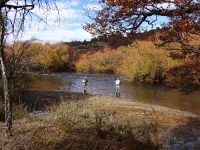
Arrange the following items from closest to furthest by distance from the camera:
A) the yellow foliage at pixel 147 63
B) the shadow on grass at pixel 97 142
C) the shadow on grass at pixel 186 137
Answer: the shadow on grass at pixel 97 142, the shadow on grass at pixel 186 137, the yellow foliage at pixel 147 63

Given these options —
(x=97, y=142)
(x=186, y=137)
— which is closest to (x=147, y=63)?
(x=186, y=137)

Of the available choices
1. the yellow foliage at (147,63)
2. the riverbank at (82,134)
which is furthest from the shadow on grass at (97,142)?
the yellow foliage at (147,63)

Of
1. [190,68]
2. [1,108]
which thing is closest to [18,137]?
[1,108]

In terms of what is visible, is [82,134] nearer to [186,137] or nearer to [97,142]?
[97,142]

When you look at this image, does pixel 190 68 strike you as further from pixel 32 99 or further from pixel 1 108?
pixel 32 99

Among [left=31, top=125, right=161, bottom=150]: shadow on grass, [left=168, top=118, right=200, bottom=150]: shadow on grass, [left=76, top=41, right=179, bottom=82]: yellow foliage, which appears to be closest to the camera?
[left=31, top=125, right=161, bottom=150]: shadow on grass

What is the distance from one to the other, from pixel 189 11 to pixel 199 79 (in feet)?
20.5

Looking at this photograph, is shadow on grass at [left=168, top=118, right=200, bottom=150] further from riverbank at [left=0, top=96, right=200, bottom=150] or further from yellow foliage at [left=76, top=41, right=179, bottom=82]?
yellow foliage at [left=76, top=41, right=179, bottom=82]

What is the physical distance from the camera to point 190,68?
56.5ft

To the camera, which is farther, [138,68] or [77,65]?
[77,65]

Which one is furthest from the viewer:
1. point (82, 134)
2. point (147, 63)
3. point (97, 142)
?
point (147, 63)

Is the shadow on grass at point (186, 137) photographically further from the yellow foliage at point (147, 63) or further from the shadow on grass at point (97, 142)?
the yellow foliage at point (147, 63)

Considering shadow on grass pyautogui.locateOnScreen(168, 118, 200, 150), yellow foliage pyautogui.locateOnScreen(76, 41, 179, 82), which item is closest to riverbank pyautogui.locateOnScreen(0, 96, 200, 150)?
shadow on grass pyautogui.locateOnScreen(168, 118, 200, 150)

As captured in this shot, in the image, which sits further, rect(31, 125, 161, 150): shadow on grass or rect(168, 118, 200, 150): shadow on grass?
rect(168, 118, 200, 150): shadow on grass
